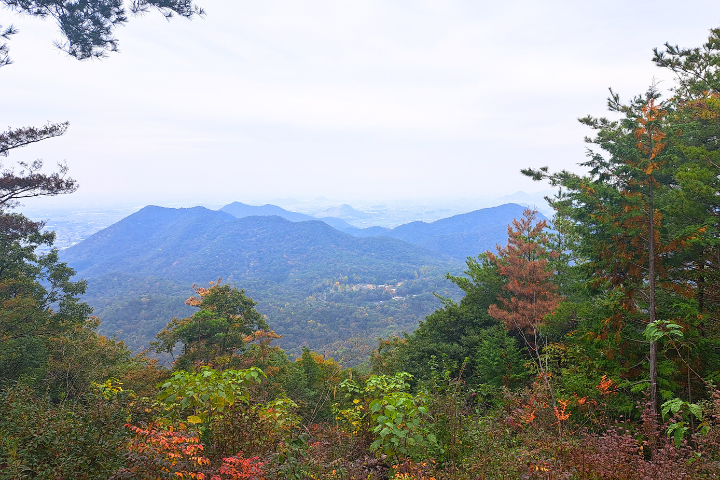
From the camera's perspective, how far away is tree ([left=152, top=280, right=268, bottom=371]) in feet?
46.0

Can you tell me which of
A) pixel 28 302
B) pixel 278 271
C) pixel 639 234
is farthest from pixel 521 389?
pixel 278 271

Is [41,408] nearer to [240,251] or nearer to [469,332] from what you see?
[469,332]

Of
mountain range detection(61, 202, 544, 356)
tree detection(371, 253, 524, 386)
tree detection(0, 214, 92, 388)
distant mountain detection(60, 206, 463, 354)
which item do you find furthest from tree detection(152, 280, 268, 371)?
mountain range detection(61, 202, 544, 356)

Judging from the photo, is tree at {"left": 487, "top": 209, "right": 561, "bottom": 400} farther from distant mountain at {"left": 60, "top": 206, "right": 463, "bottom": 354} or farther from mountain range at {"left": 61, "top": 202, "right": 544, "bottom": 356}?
mountain range at {"left": 61, "top": 202, "right": 544, "bottom": 356}

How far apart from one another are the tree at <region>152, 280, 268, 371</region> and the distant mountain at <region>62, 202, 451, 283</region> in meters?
104

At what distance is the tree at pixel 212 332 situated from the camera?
14008 mm

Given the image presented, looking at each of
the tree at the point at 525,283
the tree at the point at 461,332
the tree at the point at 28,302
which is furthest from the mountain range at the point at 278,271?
the tree at the point at 28,302

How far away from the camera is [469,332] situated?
12242 mm

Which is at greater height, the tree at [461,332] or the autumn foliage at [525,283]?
the autumn foliage at [525,283]

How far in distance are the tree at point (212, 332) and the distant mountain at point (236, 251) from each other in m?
104

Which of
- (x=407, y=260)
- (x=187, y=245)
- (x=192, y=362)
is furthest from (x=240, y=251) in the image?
(x=192, y=362)

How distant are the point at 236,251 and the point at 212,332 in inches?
6156

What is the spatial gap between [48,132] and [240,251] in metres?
163

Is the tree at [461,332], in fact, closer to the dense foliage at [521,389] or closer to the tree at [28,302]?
the dense foliage at [521,389]
